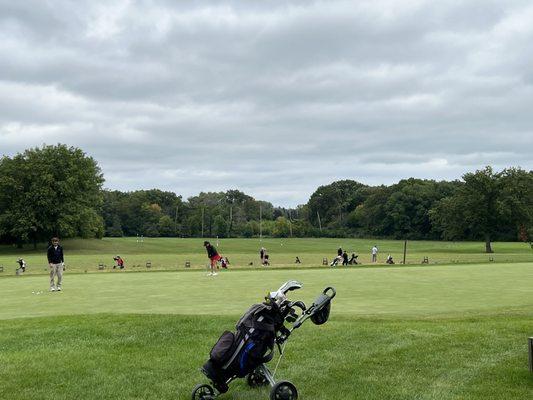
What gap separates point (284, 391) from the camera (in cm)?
692

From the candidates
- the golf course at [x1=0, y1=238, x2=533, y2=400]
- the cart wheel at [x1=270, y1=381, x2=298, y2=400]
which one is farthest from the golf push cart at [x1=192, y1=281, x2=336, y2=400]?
the golf course at [x1=0, y1=238, x2=533, y2=400]

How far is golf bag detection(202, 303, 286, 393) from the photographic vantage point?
6.76 meters

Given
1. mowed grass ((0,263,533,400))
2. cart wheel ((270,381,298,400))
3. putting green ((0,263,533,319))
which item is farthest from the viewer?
putting green ((0,263,533,319))

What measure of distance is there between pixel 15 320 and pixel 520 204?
3259 inches

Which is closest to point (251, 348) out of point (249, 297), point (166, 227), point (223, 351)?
point (223, 351)

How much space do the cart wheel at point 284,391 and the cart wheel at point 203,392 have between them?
775mm

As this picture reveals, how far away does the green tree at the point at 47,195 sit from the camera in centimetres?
8531

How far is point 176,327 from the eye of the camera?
11258 millimetres

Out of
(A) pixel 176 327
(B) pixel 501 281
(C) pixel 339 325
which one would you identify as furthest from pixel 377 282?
(A) pixel 176 327

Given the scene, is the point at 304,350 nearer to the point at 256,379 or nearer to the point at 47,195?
the point at 256,379

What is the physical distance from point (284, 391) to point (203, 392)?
1023mm

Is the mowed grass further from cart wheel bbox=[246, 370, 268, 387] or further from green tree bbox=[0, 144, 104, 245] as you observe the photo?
green tree bbox=[0, 144, 104, 245]

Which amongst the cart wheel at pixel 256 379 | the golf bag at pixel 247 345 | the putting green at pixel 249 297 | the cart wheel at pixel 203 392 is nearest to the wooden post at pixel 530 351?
the golf bag at pixel 247 345

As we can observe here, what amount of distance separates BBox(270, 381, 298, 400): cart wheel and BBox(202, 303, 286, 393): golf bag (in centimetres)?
36
